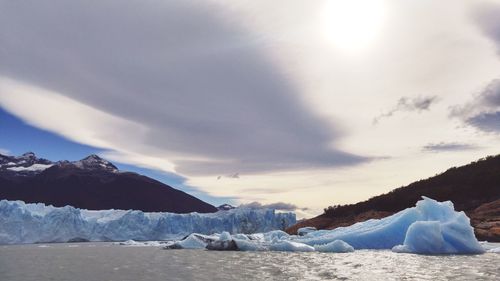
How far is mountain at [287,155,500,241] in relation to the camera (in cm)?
4209

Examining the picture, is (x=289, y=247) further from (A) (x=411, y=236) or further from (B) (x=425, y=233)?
(B) (x=425, y=233)

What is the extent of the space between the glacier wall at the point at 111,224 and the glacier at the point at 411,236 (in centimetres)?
5374

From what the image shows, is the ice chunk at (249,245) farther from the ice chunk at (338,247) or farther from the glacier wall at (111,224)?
the glacier wall at (111,224)

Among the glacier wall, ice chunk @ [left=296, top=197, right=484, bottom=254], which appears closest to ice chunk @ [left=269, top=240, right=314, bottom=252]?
ice chunk @ [left=296, top=197, right=484, bottom=254]

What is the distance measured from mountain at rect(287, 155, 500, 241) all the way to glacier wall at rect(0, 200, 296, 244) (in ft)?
104

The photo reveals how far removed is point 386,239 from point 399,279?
57.1 ft

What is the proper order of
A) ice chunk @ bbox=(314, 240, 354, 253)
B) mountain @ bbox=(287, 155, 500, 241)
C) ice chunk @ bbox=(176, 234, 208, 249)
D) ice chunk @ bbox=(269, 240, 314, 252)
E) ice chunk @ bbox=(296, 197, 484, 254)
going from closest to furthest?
ice chunk @ bbox=(296, 197, 484, 254) < ice chunk @ bbox=(314, 240, 354, 253) < ice chunk @ bbox=(269, 240, 314, 252) < ice chunk @ bbox=(176, 234, 208, 249) < mountain @ bbox=(287, 155, 500, 241)

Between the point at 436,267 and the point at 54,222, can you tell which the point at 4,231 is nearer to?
the point at 54,222

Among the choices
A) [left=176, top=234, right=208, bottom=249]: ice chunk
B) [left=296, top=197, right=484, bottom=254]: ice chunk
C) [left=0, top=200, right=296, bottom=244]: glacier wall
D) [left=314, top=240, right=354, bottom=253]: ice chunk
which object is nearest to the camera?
[left=296, top=197, right=484, bottom=254]: ice chunk

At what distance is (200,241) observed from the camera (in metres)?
40.0

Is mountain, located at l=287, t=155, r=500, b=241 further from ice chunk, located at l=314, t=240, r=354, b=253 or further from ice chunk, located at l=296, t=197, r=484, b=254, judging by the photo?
ice chunk, located at l=314, t=240, r=354, b=253

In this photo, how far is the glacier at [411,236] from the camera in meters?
23.4

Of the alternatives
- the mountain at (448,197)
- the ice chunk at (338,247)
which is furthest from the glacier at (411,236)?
the mountain at (448,197)

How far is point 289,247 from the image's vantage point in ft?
100
